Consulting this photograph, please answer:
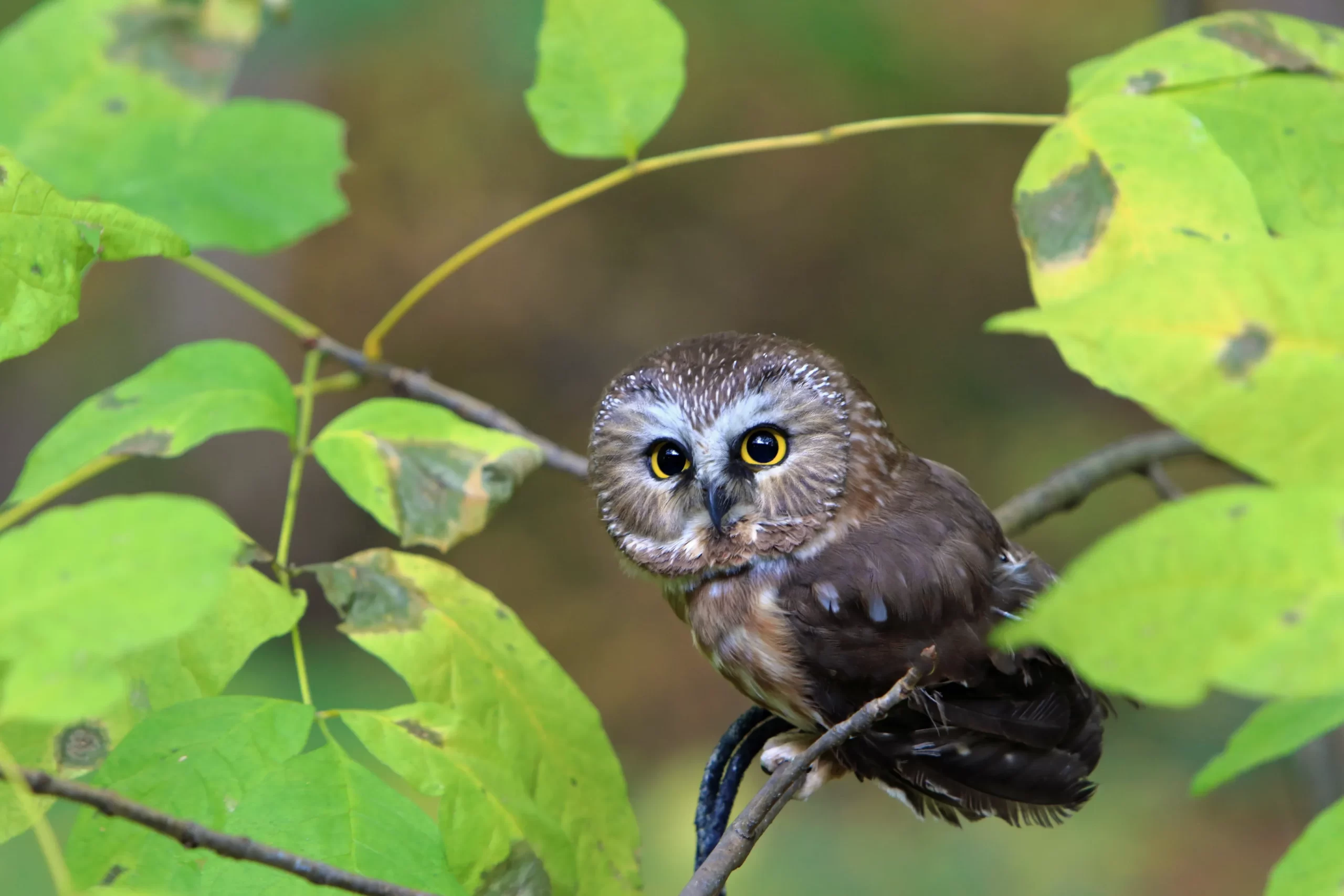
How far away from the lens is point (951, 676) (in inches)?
74.0

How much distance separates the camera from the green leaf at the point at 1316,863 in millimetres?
799

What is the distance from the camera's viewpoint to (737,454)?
216 centimetres

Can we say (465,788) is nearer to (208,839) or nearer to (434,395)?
(208,839)

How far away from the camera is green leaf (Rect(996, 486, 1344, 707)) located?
0.64 metres

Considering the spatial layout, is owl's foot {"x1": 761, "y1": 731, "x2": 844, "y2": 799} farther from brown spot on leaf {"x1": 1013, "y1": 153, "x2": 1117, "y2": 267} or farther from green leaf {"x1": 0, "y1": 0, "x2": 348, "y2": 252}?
green leaf {"x1": 0, "y1": 0, "x2": 348, "y2": 252}

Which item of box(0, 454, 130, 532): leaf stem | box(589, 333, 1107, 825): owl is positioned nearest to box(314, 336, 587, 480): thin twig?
box(589, 333, 1107, 825): owl

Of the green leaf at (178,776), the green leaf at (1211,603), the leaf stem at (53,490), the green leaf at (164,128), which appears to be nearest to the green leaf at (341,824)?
the green leaf at (178,776)

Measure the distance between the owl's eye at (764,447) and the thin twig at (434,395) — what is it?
43cm

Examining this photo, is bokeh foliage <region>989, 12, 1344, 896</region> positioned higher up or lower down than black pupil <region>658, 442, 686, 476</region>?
higher up

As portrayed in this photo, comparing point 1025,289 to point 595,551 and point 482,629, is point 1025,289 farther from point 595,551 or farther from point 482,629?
point 482,629

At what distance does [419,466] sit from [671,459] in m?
0.71

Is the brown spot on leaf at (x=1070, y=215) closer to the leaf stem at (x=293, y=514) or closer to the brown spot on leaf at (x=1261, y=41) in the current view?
the brown spot on leaf at (x=1261, y=41)

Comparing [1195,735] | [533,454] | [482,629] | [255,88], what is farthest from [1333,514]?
[255,88]

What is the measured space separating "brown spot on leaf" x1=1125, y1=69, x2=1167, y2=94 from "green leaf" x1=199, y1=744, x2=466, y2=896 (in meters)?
1.30
